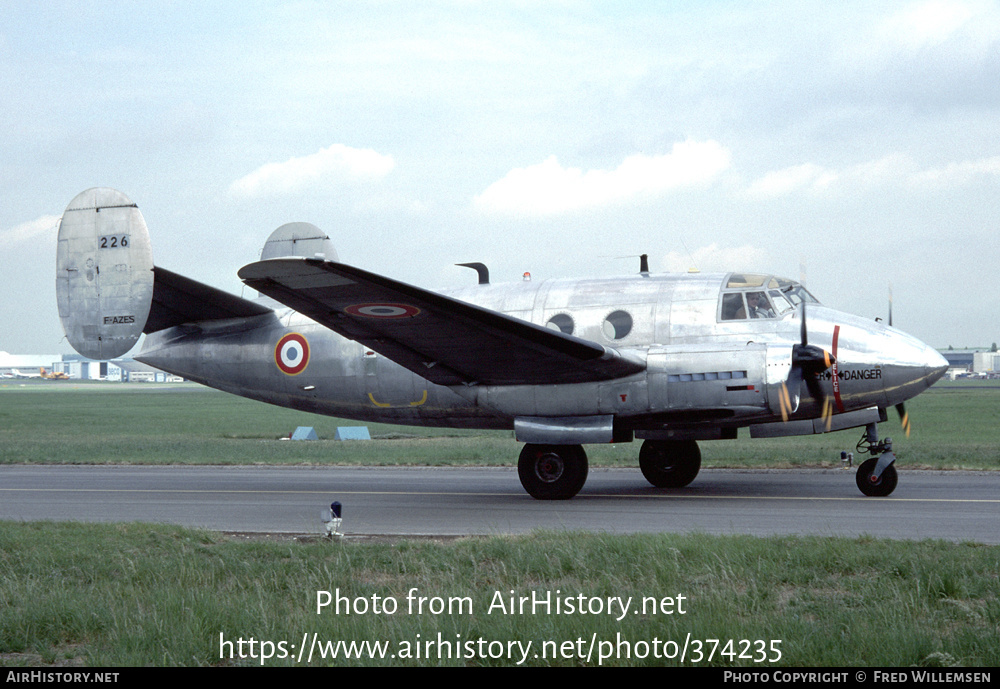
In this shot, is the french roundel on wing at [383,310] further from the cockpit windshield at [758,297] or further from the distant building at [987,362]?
the distant building at [987,362]

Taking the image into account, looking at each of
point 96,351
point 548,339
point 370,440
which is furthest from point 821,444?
point 96,351

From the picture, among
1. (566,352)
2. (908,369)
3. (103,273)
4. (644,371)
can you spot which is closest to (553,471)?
(644,371)

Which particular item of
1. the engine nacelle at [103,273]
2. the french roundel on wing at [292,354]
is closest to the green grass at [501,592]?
the engine nacelle at [103,273]

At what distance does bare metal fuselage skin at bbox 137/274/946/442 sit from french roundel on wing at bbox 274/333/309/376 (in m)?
0.08

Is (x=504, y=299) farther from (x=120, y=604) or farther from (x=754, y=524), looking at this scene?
(x=120, y=604)

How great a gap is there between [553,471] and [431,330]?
367cm

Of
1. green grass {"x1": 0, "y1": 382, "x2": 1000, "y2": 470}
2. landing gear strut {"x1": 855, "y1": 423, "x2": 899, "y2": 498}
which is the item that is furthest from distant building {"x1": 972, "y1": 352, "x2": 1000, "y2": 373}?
landing gear strut {"x1": 855, "y1": 423, "x2": 899, "y2": 498}

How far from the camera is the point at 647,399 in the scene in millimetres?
16250

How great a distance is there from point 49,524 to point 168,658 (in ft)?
27.0

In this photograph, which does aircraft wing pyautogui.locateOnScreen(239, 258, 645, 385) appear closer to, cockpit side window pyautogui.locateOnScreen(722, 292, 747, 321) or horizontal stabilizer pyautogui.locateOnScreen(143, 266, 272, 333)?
cockpit side window pyautogui.locateOnScreen(722, 292, 747, 321)

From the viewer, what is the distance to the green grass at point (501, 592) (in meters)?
6.75

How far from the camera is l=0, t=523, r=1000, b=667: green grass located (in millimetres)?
6746

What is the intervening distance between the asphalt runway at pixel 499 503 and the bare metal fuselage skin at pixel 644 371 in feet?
4.93

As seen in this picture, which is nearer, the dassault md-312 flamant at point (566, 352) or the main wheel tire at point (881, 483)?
the dassault md-312 flamant at point (566, 352)
